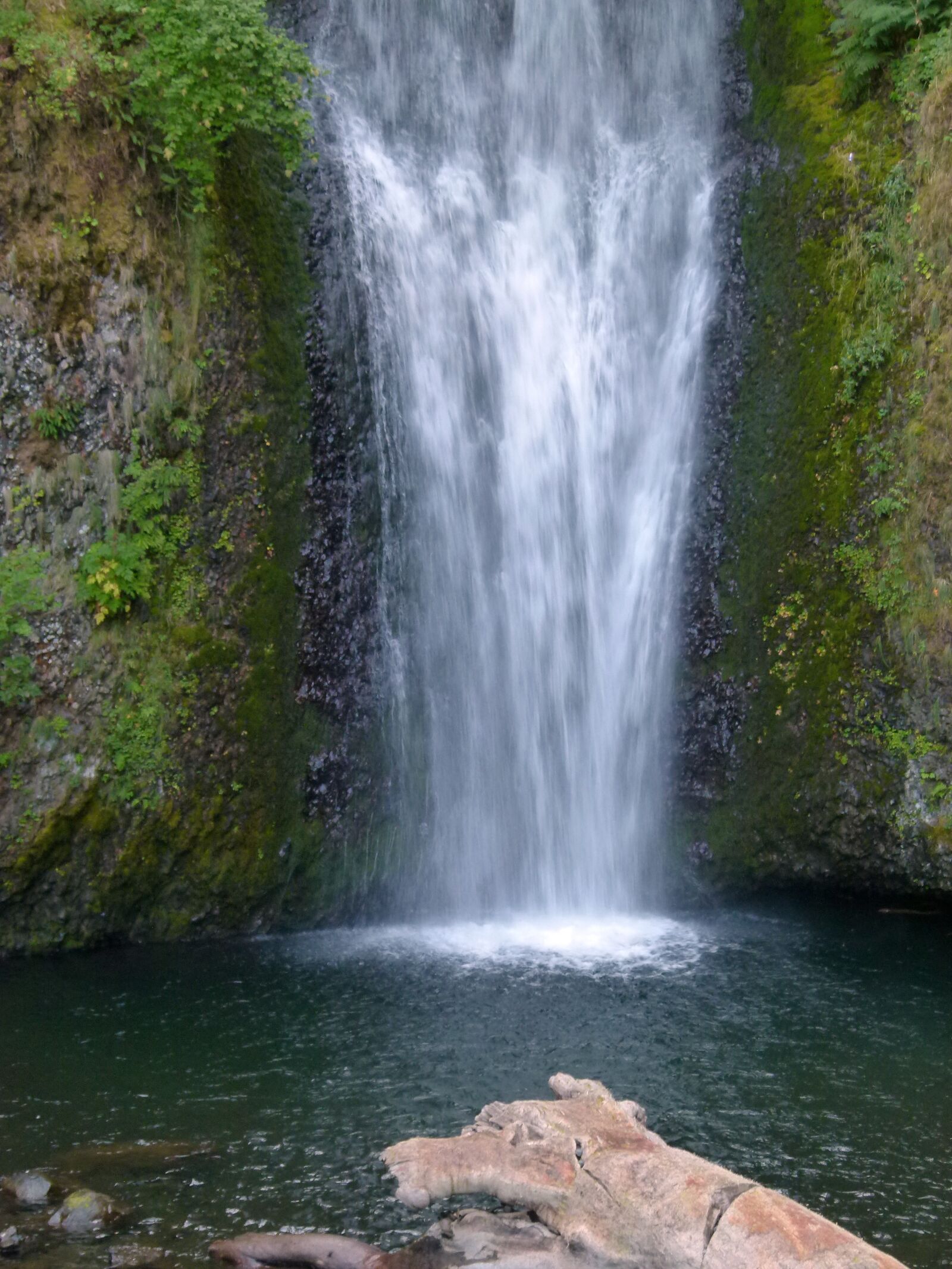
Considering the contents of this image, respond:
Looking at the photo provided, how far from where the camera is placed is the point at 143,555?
8.59 m

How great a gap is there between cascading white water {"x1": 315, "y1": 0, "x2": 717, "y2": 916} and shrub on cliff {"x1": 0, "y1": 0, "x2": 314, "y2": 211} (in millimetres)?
1780

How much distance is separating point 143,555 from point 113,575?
11.6 inches

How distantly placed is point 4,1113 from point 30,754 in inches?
119

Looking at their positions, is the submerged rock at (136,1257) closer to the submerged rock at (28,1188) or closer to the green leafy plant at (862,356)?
the submerged rock at (28,1188)

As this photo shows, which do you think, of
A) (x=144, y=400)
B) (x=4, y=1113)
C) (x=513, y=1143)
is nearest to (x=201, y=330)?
(x=144, y=400)

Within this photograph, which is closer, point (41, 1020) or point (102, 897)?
point (41, 1020)

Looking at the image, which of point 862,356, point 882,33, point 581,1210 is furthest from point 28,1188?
point 882,33

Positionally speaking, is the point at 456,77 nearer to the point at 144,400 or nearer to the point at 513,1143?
the point at 144,400

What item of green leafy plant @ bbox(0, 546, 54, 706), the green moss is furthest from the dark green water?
green leafy plant @ bbox(0, 546, 54, 706)

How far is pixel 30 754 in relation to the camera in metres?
8.16

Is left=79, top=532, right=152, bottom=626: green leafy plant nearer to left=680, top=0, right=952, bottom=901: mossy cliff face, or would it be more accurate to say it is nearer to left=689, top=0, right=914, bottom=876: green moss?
left=680, top=0, right=952, bottom=901: mossy cliff face

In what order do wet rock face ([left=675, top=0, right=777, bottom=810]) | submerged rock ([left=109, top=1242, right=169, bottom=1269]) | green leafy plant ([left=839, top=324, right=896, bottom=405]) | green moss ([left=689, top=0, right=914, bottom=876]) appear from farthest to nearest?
1. wet rock face ([left=675, top=0, right=777, bottom=810])
2. green moss ([left=689, top=0, right=914, bottom=876])
3. green leafy plant ([left=839, top=324, right=896, bottom=405])
4. submerged rock ([left=109, top=1242, right=169, bottom=1269])

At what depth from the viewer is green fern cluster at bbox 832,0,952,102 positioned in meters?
9.62

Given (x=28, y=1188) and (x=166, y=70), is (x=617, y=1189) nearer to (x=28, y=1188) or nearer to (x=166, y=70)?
(x=28, y=1188)
